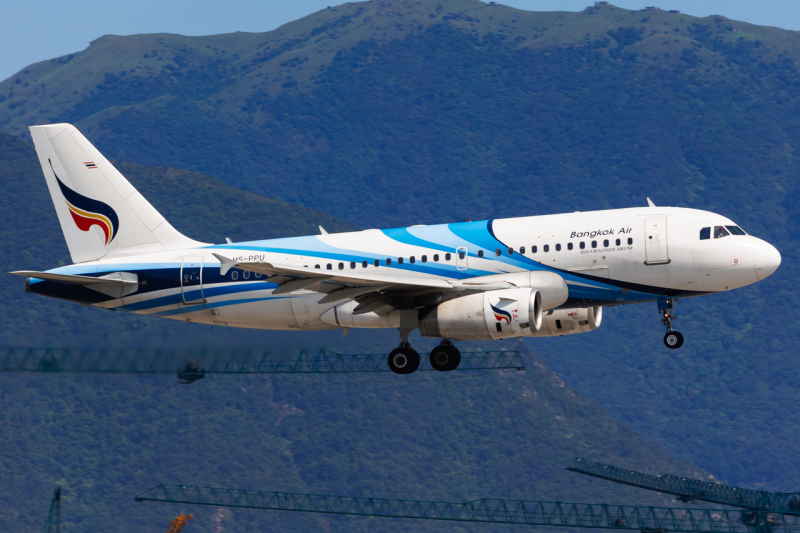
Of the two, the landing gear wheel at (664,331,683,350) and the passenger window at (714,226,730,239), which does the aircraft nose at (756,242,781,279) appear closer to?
the passenger window at (714,226,730,239)

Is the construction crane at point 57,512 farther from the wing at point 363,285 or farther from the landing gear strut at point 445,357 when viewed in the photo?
the landing gear strut at point 445,357

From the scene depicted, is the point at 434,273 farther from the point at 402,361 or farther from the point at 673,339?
the point at 673,339

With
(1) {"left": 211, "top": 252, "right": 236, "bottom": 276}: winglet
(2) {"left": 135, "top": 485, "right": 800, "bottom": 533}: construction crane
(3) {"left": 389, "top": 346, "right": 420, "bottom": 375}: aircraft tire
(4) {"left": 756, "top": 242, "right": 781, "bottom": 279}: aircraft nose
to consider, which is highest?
(4) {"left": 756, "top": 242, "right": 781, "bottom": 279}: aircraft nose

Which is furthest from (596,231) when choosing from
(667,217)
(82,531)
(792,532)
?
(82,531)

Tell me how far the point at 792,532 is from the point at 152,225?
101771mm

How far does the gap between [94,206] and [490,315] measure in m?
21.4

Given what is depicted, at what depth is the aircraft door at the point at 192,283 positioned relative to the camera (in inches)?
2120

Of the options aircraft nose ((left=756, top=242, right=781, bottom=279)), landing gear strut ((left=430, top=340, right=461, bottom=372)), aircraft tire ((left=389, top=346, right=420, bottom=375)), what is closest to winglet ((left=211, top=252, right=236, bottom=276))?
aircraft tire ((left=389, top=346, right=420, bottom=375))

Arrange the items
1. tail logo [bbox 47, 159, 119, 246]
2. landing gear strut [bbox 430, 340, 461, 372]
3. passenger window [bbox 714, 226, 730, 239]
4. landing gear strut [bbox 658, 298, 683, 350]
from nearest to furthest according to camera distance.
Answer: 1. passenger window [bbox 714, 226, 730, 239]
2. landing gear strut [bbox 658, 298, 683, 350]
3. landing gear strut [bbox 430, 340, 461, 372]
4. tail logo [bbox 47, 159, 119, 246]

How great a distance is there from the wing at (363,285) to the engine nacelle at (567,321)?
5429 millimetres

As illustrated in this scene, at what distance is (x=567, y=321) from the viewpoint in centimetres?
5366

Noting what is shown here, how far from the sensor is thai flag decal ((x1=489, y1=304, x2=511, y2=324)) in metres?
47.7

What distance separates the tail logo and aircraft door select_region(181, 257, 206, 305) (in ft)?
17.4

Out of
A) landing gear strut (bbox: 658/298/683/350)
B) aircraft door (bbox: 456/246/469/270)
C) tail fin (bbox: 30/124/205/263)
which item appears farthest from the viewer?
tail fin (bbox: 30/124/205/263)
